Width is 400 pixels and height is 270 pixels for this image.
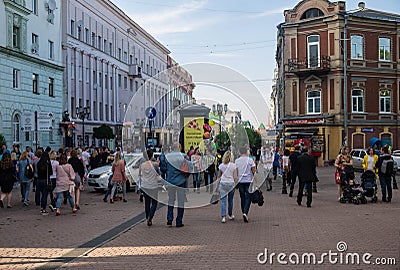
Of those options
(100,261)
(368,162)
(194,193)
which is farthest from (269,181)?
(100,261)

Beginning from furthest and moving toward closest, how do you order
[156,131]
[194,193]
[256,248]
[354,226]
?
[156,131], [194,193], [354,226], [256,248]

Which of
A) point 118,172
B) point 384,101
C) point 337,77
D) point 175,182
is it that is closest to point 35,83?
point 118,172

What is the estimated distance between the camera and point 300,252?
344 inches

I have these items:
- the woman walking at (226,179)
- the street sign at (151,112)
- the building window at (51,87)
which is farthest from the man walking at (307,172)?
the building window at (51,87)

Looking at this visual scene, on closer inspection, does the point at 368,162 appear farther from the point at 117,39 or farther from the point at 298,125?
the point at 117,39

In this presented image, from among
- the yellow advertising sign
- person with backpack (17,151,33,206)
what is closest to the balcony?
the yellow advertising sign

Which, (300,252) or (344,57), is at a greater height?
(344,57)

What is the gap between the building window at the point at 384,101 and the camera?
43.6 m

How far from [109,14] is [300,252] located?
51.1m

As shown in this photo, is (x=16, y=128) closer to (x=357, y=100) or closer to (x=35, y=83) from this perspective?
(x=35, y=83)

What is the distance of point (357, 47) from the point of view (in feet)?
141

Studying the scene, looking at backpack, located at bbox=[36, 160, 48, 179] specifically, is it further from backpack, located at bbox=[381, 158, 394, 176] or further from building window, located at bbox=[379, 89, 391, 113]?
building window, located at bbox=[379, 89, 391, 113]

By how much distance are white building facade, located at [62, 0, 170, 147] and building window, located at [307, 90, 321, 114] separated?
13.9 meters

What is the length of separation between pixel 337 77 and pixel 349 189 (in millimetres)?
27481
